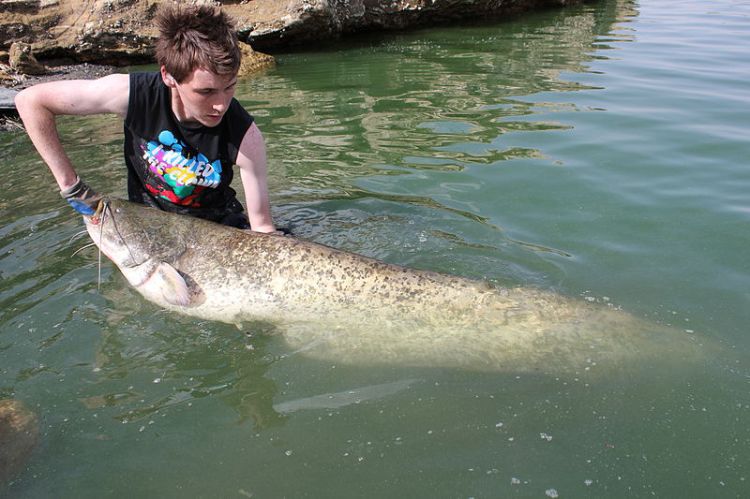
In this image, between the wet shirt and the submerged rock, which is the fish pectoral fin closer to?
the wet shirt

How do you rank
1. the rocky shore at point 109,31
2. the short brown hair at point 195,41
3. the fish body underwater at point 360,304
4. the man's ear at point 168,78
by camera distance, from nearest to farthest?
the short brown hair at point 195,41 → the man's ear at point 168,78 → the fish body underwater at point 360,304 → the rocky shore at point 109,31

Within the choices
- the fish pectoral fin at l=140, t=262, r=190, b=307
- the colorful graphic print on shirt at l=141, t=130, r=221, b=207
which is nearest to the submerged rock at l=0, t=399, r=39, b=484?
the fish pectoral fin at l=140, t=262, r=190, b=307

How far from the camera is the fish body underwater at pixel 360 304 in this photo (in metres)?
3.63

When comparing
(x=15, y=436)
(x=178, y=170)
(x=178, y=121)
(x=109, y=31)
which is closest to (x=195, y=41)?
(x=178, y=121)

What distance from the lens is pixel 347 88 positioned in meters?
10.1

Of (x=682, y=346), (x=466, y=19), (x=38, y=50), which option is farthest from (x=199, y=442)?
(x=466, y=19)

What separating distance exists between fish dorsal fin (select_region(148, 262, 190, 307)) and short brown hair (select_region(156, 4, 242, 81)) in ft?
3.84

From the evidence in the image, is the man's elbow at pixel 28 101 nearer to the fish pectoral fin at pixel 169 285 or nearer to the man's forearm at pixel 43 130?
the man's forearm at pixel 43 130

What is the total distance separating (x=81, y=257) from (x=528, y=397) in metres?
3.47

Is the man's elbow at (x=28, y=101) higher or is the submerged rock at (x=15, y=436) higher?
the man's elbow at (x=28, y=101)

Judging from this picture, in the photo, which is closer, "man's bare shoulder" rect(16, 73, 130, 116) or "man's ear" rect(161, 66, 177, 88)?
"man's ear" rect(161, 66, 177, 88)

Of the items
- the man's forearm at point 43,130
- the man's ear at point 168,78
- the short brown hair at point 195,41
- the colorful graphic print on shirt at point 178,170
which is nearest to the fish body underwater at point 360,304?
the colorful graphic print on shirt at point 178,170

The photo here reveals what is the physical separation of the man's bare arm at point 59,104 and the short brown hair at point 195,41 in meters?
0.59

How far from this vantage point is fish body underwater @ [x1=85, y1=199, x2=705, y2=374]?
363 cm
